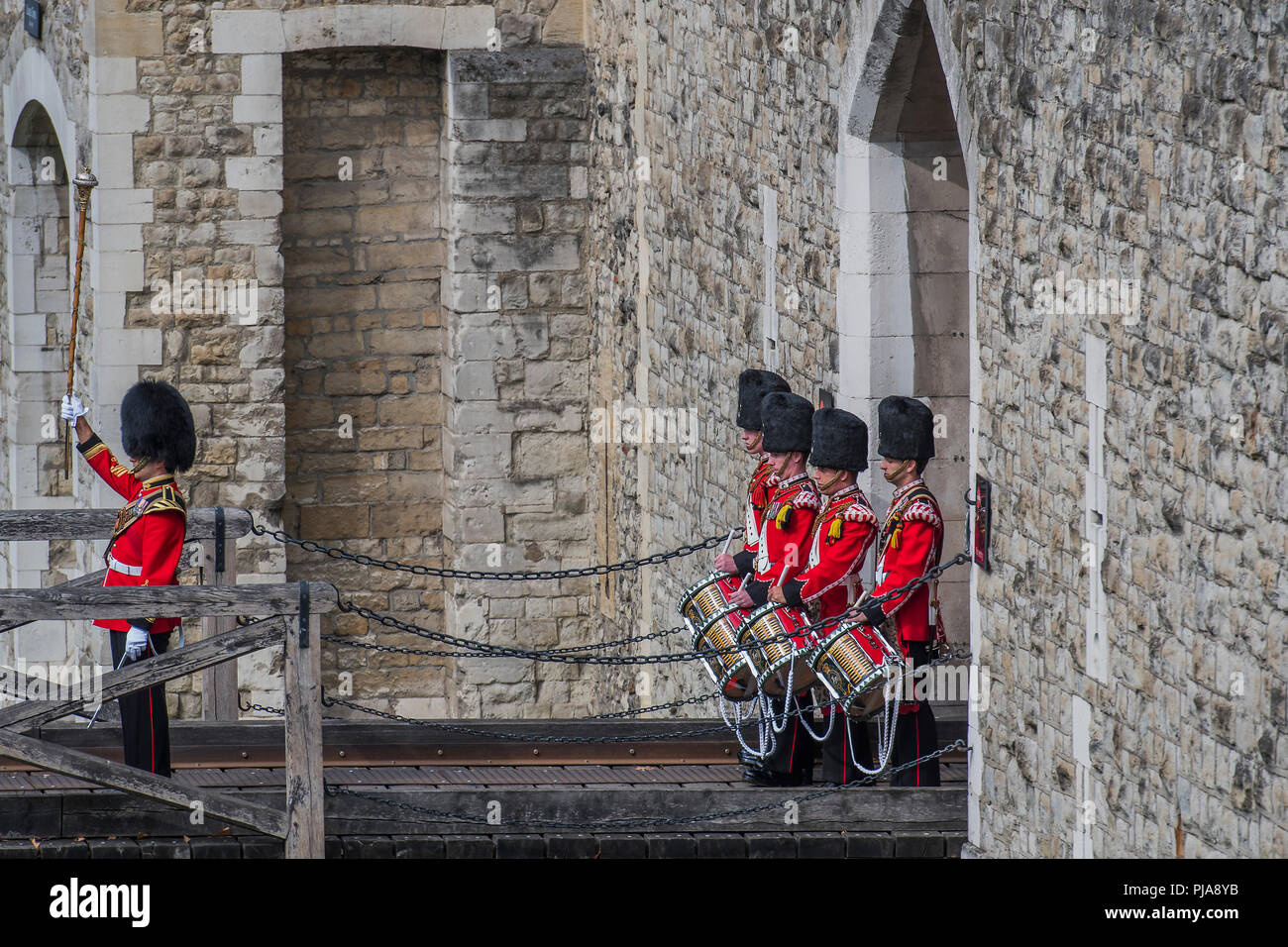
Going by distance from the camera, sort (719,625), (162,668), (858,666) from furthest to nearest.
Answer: (719,625)
(858,666)
(162,668)

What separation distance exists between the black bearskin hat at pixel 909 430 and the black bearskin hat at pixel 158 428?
2.39 meters

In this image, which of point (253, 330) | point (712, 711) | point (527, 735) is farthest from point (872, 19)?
point (253, 330)

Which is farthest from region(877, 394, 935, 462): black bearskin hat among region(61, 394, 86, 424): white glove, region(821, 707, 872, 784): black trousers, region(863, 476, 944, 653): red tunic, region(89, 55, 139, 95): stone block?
region(89, 55, 139, 95): stone block

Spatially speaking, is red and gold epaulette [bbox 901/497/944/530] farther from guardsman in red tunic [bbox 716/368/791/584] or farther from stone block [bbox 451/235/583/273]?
stone block [bbox 451/235/583/273]

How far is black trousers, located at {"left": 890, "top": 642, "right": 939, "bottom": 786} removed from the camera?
781 centimetres

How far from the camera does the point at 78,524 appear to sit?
8891 millimetres

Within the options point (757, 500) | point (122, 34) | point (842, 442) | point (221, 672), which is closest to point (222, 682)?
point (221, 672)

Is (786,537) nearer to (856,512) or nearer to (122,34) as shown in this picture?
(856,512)

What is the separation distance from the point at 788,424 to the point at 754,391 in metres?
0.63

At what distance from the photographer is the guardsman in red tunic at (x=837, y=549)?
7.84 metres

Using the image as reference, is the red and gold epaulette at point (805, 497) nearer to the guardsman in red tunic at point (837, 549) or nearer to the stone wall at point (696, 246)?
the guardsman in red tunic at point (837, 549)

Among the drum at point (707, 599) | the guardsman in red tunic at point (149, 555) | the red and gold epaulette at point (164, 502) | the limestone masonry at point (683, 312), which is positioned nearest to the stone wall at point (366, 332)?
the limestone masonry at point (683, 312)

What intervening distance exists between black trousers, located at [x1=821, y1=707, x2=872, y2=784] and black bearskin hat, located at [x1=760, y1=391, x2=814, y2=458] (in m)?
0.95

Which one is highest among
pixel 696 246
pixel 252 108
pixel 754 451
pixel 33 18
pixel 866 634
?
pixel 33 18
